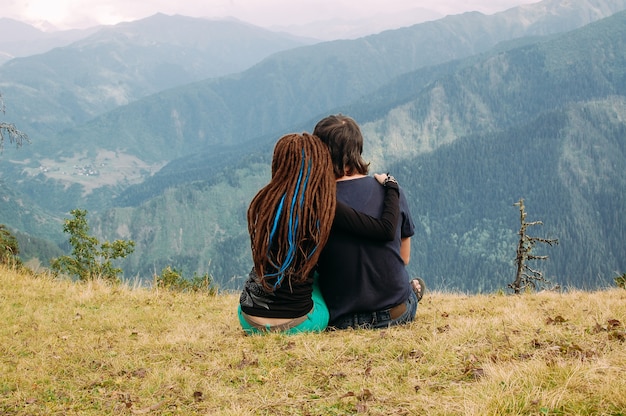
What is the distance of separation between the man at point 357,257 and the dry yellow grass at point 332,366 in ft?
1.32

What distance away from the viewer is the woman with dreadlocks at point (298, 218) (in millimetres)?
7445

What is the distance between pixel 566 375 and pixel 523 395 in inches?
26.8

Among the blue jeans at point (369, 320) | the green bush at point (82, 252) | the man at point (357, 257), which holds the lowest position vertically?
the green bush at point (82, 252)

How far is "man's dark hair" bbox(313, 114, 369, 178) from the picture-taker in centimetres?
778

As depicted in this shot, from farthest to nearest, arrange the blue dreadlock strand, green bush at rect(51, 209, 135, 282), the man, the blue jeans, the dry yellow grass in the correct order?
green bush at rect(51, 209, 135, 282)
the blue jeans
the man
the blue dreadlock strand
the dry yellow grass

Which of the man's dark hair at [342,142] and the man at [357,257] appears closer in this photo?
the man's dark hair at [342,142]

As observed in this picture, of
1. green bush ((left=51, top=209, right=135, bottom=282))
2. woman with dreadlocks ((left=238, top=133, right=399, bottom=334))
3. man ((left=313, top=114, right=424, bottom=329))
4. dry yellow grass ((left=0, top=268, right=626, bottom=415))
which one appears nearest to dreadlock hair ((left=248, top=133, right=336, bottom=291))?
woman with dreadlocks ((left=238, top=133, right=399, bottom=334))

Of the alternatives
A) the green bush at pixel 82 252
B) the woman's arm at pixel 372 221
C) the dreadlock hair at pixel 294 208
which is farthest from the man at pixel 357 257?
the green bush at pixel 82 252

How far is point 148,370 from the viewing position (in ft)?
23.6

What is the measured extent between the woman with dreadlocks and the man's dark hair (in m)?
0.25

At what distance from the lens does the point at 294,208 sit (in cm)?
743

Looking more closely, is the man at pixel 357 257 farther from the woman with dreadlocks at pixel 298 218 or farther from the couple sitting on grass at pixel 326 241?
the woman with dreadlocks at pixel 298 218

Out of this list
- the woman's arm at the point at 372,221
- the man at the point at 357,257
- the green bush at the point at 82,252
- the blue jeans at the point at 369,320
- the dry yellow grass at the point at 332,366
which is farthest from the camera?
the green bush at the point at 82,252

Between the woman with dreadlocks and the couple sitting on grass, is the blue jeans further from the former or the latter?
the woman with dreadlocks
